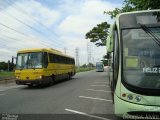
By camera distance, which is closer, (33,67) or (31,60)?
(33,67)

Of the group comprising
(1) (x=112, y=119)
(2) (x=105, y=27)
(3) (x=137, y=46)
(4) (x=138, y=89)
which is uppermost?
(2) (x=105, y=27)

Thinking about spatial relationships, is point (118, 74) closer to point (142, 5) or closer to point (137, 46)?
point (137, 46)

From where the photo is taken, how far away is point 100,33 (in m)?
50.6

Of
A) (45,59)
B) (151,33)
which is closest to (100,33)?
(45,59)

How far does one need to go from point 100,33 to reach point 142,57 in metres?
41.7

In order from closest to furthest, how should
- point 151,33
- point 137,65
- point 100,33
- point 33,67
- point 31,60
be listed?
point 137,65
point 151,33
point 33,67
point 31,60
point 100,33

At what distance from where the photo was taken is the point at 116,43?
9562 mm

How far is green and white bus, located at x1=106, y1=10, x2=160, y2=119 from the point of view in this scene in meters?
8.41

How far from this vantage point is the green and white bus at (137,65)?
841 centimetres

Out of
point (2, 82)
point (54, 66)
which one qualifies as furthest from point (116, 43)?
point (2, 82)

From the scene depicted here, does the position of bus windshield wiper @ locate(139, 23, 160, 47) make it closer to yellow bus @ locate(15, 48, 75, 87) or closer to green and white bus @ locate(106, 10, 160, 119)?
green and white bus @ locate(106, 10, 160, 119)

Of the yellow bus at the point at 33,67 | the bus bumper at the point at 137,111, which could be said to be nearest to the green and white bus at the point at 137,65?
the bus bumper at the point at 137,111

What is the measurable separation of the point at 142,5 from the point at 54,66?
1054 cm

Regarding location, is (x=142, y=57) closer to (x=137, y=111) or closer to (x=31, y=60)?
(x=137, y=111)
